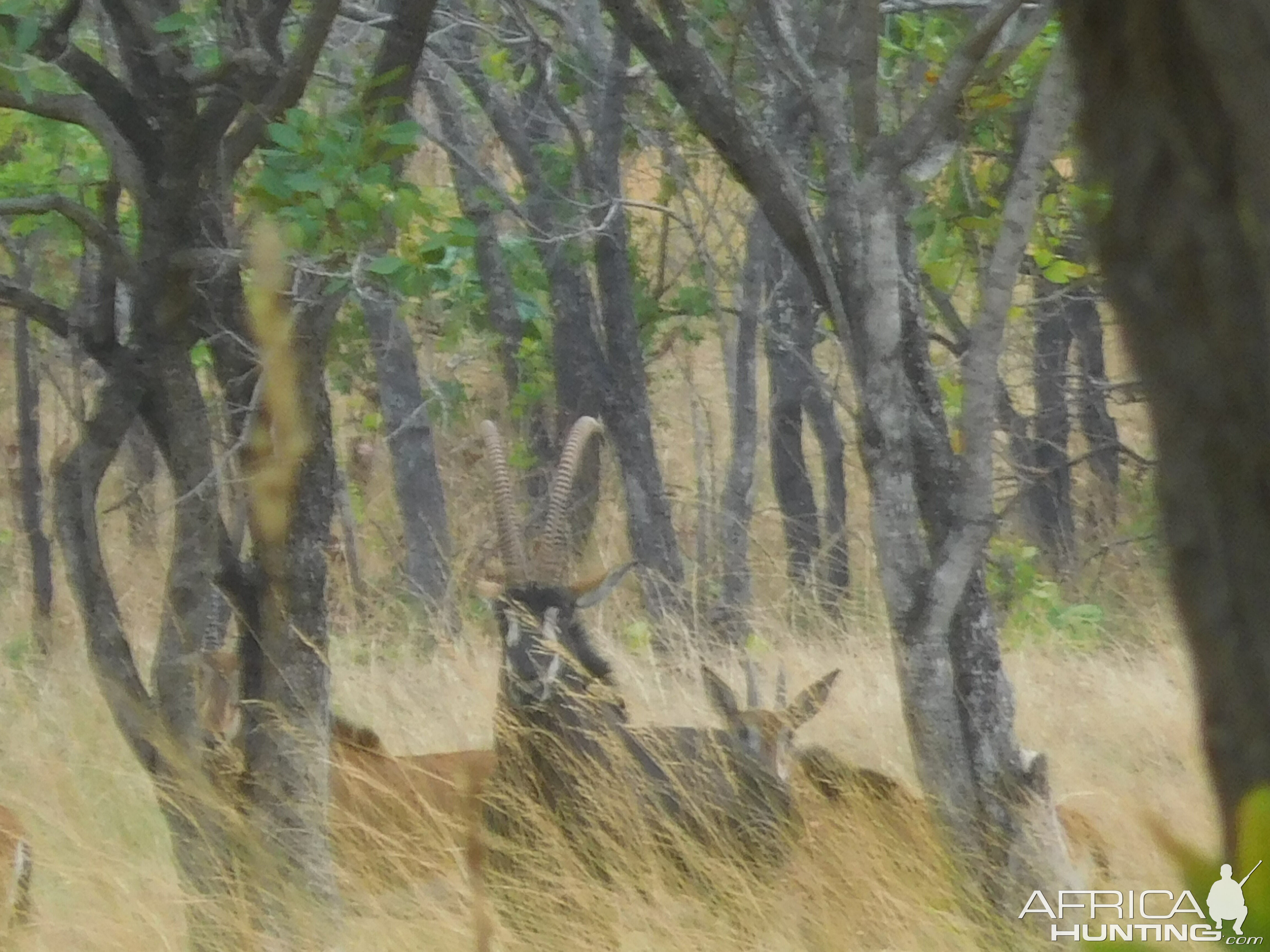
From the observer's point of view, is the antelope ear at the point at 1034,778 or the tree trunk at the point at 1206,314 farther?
the antelope ear at the point at 1034,778

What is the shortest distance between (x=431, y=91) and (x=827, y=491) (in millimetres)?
6090

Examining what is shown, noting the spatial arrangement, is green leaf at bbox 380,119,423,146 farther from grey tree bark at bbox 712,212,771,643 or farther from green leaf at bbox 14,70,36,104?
grey tree bark at bbox 712,212,771,643

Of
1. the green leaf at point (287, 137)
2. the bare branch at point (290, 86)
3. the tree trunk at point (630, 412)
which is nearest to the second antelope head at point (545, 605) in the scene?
the bare branch at point (290, 86)

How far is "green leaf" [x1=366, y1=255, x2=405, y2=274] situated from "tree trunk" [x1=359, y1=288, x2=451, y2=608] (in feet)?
30.7

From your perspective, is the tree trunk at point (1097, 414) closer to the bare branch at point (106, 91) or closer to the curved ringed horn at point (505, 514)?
the curved ringed horn at point (505, 514)

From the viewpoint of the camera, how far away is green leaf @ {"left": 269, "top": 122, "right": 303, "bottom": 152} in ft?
11.4

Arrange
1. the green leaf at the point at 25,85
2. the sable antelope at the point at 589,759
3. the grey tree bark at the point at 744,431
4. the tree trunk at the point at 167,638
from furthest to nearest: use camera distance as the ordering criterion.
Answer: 1. the grey tree bark at the point at 744,431
2. the sable antelope at the point at 589,759
3. the tree trunk at the point at 167,638
4. the green leaf at the point at 25,85

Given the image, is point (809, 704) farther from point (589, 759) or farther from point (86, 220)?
point (86, 220)

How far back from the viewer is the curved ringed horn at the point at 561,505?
5863 mm

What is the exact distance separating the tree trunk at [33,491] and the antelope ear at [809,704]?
6520 millimetres

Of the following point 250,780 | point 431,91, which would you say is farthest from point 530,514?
point 250,780

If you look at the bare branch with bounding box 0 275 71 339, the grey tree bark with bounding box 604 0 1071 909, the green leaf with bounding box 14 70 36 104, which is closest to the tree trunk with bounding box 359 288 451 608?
the bare branch with bounding box 0 275 71 339

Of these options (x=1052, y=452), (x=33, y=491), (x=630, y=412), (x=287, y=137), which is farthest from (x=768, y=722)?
(x=1052, y=452)

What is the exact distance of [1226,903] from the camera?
1.21 meters
